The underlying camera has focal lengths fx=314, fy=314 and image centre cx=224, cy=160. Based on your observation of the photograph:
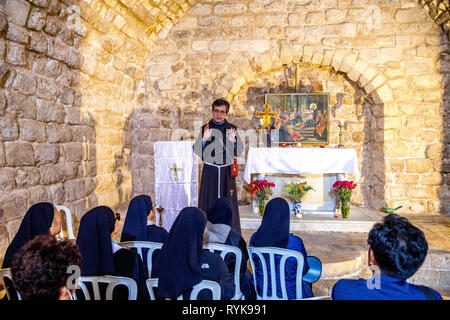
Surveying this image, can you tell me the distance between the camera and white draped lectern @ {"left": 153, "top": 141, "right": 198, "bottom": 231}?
469 centimetres

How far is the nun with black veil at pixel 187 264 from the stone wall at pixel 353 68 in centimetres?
449

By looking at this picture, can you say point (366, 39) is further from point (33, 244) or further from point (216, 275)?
point (33, 244)

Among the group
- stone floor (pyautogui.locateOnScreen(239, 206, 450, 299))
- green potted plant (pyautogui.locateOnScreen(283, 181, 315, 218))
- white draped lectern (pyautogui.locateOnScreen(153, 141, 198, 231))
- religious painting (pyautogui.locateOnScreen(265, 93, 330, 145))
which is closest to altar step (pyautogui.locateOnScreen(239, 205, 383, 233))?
stone floor (pyautogui.locateOnScreen(239, 206, 450, 299))

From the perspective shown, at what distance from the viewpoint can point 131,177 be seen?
6.51 meters

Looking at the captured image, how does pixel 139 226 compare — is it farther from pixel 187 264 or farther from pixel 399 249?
pixel 399 249

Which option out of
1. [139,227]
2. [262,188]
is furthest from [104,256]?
[262,188]

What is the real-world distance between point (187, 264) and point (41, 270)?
0.76 meters

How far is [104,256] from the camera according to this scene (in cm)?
197

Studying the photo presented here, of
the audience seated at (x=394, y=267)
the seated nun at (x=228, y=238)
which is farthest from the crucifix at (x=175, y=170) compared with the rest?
the audience seated at (x=394, y=267)

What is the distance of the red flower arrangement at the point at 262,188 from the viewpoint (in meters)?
4.85

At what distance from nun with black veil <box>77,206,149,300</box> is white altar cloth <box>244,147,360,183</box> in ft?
9.92

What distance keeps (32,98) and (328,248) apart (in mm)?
4030

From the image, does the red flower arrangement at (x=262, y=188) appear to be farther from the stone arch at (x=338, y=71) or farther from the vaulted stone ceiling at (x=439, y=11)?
the vaulted stone ceiling at (x=439, y=11)

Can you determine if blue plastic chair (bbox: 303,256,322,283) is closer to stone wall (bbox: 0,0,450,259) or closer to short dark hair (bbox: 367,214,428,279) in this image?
short dark hair (bbox: 367,214,428,279)
